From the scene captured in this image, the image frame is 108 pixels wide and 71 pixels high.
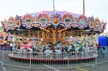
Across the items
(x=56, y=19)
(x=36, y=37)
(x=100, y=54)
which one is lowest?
(x=100, y=54)

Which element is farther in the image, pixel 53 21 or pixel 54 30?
pixel 54 30

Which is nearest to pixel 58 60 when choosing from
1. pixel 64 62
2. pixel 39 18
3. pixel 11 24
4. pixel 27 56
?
pixel 64 62

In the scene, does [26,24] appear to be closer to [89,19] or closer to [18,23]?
[18,23]

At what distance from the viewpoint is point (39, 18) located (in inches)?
659

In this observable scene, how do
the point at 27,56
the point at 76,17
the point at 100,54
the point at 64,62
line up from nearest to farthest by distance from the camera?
the point at 64,62, the point at 27,56, the point at 76,17, the point at 100,54

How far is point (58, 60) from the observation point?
1504cm

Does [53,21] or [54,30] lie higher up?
[53,21]

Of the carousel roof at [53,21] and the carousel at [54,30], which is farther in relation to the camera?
the carousel roof at [53,21]

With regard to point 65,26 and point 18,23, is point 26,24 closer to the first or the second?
point 18,23

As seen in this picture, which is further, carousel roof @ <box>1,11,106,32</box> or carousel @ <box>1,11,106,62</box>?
carousel roof @ <box>1,11,106,32</box>

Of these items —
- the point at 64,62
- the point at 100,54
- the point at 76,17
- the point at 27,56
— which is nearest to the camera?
the point at 64,62

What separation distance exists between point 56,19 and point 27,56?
3287 millimetres

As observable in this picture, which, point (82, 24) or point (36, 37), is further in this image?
point (36, 37)

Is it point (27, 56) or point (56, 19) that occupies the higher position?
point (56, 19)
